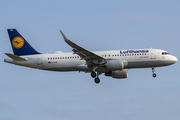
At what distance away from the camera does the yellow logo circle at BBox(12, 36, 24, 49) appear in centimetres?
5531

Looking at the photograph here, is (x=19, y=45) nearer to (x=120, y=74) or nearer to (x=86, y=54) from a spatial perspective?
(x=86, y=54)

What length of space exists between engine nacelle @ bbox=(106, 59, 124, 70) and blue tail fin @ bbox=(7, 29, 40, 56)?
12153 mm

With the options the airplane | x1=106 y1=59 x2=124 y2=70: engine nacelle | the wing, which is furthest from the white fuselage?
x1=106 y1=59 x2=124 y2=70: engine nacelle

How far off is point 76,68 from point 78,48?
524cm

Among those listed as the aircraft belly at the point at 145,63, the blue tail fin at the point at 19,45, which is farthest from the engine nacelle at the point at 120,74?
the blue tail fin at the point at 19,45

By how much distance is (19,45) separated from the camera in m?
55.3

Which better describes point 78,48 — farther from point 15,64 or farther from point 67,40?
point 15,64

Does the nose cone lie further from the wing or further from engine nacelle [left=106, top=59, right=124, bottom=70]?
the wing

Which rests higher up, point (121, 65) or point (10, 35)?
point (10, 35)

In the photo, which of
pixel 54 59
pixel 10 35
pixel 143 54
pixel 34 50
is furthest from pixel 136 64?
pixel 10 35

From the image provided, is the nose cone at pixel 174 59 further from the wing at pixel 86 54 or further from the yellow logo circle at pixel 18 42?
the yellow logo circle at pixel 18 42

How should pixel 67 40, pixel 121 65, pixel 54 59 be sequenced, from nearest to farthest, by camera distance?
pixel 67 40
pixel 121 65
pixel 54 59

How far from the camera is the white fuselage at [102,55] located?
50312 millimetres

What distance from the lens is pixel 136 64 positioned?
165 ft
